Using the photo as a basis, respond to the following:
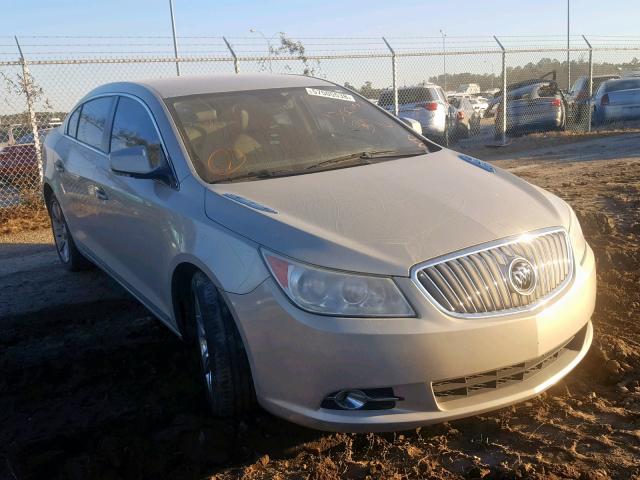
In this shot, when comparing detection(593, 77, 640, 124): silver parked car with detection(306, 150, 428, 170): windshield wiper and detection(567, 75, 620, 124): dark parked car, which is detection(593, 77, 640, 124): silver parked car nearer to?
detection(567, 75, 620, 124): dark parked car

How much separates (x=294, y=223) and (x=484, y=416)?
4.08 ft

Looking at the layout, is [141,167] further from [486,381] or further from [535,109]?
[535,109]

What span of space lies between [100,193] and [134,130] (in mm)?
569

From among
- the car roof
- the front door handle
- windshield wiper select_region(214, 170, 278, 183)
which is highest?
the car roof

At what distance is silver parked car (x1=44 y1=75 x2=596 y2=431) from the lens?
267cm

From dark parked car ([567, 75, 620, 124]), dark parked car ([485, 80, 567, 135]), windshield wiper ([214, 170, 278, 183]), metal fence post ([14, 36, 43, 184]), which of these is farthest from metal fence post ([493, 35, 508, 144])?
windshield wiper ([214, 170, 278, 183])

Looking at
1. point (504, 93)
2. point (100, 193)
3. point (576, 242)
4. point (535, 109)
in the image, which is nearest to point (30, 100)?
point (100, 193)

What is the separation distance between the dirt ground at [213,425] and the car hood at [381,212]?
2.74 ft

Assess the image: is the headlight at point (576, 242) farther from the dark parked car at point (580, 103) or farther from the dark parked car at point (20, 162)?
the dark parked car at point (580, 103)

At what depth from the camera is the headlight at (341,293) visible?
2666mm

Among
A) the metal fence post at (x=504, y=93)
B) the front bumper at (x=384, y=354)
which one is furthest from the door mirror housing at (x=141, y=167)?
the metal fence post at (x=504, y=93)

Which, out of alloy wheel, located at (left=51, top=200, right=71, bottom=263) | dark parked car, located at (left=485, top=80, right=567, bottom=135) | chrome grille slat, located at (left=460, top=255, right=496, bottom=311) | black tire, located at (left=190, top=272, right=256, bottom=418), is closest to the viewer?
chrome grille slat, located at (left=460, top=255, right=496, bottom=311)

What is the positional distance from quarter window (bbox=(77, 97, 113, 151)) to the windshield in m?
1.00

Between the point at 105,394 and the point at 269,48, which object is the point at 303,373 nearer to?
the point at 105,394
